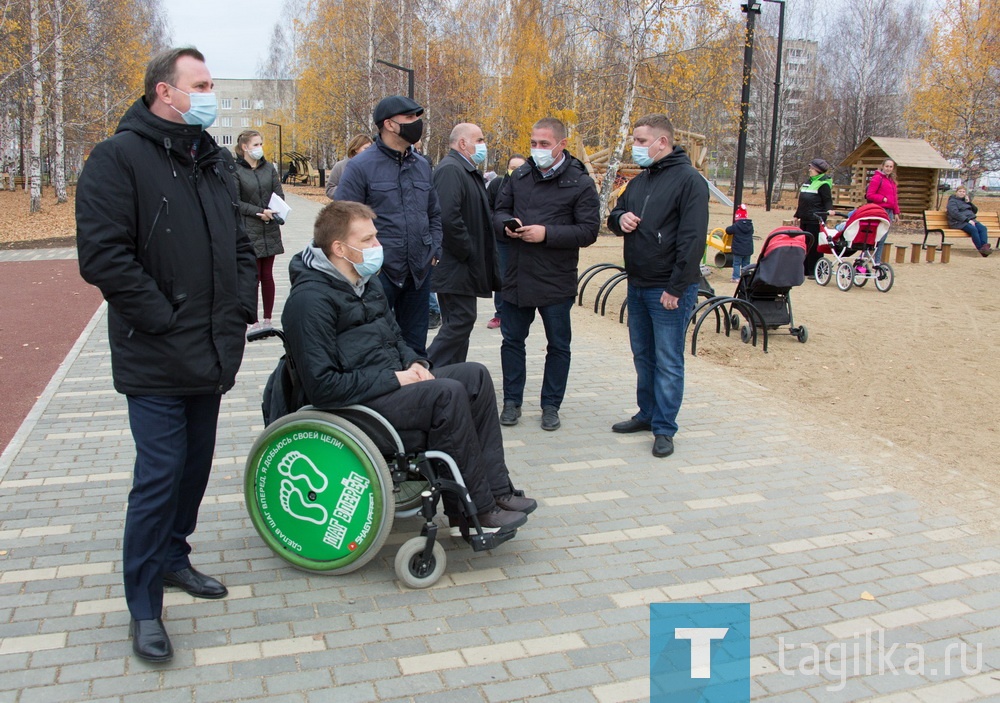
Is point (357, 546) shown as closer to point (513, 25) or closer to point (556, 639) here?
point (556, 639)

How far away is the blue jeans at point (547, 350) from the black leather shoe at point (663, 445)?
0.79 meters

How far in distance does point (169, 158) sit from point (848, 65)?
5431 centimetres

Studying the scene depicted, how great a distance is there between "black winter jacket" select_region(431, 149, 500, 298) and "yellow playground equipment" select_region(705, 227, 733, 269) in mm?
8888

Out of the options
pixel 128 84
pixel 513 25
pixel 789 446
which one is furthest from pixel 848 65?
pixel 789 446

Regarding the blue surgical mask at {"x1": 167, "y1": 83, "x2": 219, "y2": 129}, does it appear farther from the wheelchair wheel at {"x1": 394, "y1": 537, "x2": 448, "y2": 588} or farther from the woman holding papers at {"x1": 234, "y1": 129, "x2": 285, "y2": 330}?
the woman holding papers at {"x1": 234, "y1": 129, "x2": 285, "y2": 330}

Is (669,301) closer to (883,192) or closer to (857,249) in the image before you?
(857,249)

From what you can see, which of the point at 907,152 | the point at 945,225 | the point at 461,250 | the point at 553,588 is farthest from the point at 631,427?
the point at 907,152

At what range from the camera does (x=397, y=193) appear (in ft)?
18.1

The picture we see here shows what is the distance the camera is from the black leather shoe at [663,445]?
534cm

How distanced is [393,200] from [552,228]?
1044 millimetres

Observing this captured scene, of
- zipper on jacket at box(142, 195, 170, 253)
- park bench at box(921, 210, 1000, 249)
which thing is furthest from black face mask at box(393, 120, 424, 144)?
park bench at box(921, 210, 1000, 249)

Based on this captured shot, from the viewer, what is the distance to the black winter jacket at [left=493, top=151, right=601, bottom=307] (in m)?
5.73

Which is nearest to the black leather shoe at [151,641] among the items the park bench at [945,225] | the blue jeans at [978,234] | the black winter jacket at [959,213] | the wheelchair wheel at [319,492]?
the wheelchair wheel at [319,492]

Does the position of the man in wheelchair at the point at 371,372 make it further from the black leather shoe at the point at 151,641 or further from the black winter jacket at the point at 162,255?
the black leather shoe at the point at 151,641
